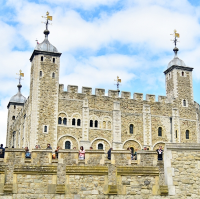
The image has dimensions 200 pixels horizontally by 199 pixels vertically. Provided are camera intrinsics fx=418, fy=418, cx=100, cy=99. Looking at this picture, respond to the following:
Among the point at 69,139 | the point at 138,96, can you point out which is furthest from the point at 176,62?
the point at 69,139

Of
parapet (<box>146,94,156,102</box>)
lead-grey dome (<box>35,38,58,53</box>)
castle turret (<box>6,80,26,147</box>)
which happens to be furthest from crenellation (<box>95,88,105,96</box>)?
castle turret (<box>6,80,26,147</box>)

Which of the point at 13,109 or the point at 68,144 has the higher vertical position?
the point at 13,109

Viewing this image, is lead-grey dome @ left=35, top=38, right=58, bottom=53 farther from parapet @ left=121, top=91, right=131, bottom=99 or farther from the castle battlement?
parapet @ left=121, top=91, right=131, bottom=99

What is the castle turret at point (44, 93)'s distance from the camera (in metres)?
36.0

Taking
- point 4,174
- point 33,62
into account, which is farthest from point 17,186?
point 33,62

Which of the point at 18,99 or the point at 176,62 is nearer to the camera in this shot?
the point at 176,62

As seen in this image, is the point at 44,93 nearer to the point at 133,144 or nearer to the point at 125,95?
the point at 125,95

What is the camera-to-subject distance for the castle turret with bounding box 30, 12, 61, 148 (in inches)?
1419

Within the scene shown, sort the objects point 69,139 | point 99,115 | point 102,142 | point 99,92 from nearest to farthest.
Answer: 1. point 69,139
2. point 102,142
3. point 99,115
4. point 99,92

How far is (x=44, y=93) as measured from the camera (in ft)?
122

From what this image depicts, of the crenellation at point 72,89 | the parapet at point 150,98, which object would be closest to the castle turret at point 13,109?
the crenellation at point 72,89

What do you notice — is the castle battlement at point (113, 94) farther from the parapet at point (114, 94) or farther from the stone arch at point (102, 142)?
the stone arch at point (102, 142)

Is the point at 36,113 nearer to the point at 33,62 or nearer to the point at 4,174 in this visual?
the point at 33,62

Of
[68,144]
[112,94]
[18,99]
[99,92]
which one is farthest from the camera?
[18,99]
